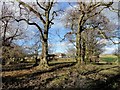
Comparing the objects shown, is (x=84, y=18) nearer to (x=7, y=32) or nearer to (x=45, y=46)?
(x=45, y=46)

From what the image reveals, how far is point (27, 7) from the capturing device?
25719 millimetres

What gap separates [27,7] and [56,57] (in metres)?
22.5

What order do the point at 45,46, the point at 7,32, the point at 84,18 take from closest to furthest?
the point at 45,46, the point at 84,18, the point at 7,32

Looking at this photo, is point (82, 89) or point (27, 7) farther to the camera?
point (27, 7)

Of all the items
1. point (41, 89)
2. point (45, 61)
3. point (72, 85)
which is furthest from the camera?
point (45, 61)

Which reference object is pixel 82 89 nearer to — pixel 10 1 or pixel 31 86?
pixel 31 86

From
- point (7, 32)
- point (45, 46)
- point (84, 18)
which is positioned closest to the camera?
point (45, 46)

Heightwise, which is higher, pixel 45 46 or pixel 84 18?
pixel 84 18

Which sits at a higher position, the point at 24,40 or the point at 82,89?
the point at 24,40

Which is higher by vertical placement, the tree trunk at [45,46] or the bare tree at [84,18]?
the bare tree at [84,18]

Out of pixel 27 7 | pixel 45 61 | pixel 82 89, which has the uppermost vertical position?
pixel 27 7

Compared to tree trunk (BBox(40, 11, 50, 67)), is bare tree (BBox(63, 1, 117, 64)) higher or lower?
higher

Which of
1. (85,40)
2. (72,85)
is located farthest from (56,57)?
(72,85)

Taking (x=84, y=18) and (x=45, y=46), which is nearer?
(x=45, y=46)
